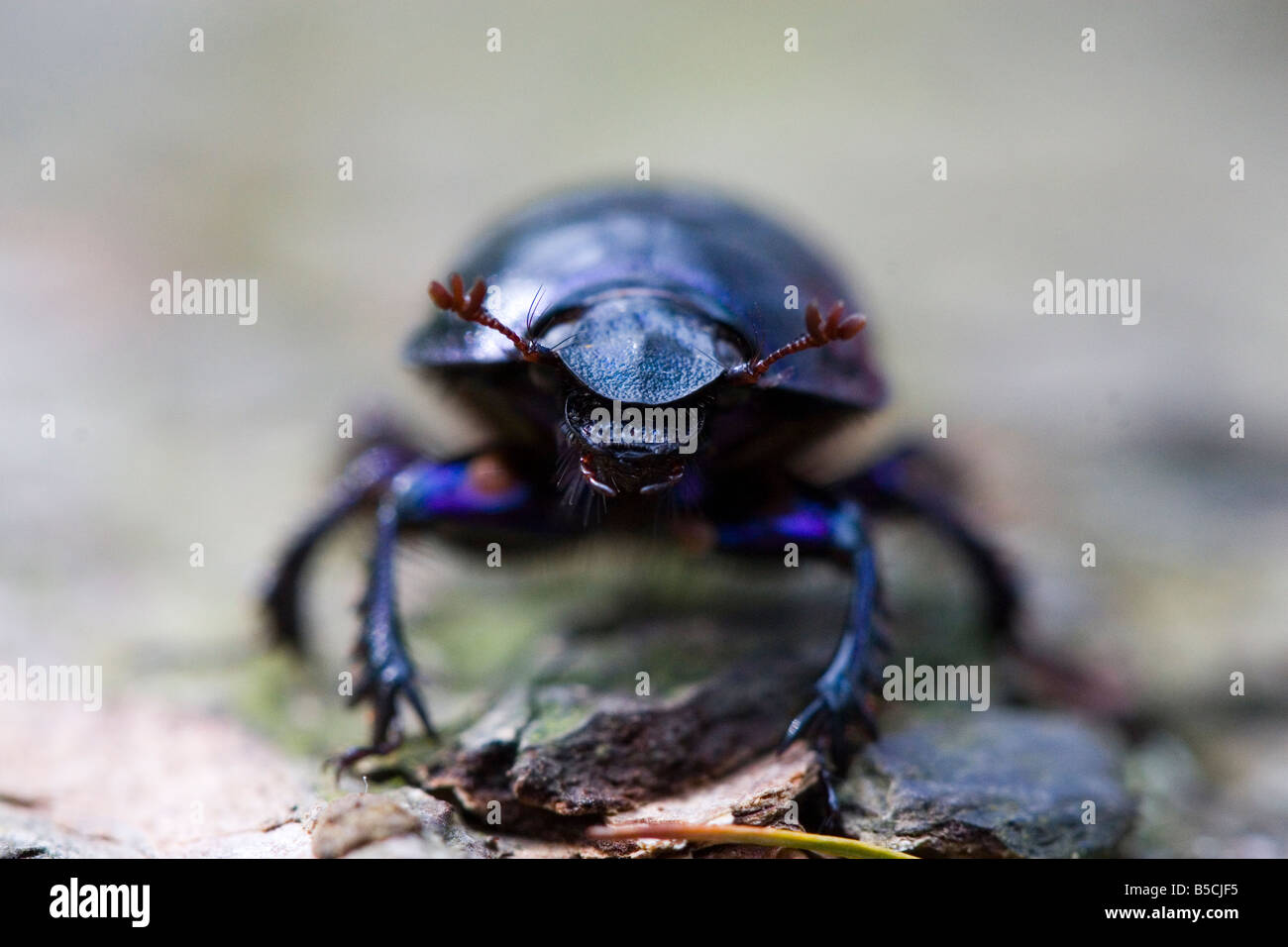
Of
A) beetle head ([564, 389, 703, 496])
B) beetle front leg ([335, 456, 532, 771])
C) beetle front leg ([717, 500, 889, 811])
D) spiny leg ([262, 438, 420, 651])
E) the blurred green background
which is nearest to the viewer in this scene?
beetle head ([564, 389, 703, 496])

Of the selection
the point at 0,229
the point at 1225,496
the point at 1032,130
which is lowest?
the point at 1225,496

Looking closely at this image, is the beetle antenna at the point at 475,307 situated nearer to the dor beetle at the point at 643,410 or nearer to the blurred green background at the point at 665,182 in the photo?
the dor beetle at the point at 643,410

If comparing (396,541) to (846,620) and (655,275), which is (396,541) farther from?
(846,620)

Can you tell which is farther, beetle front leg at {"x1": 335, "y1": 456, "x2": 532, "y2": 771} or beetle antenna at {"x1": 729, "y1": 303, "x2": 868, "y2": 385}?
beetle front leg at {"x1": 335, "y1": 456, "x2": 532, "y2": 771}

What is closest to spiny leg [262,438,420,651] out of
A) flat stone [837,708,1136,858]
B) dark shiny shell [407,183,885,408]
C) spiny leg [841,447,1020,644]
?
dark shiny shell [407,183,885,408]

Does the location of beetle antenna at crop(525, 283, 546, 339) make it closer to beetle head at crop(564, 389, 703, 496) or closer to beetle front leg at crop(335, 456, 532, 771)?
beetle head at crop(564, 389, 703, 496)
